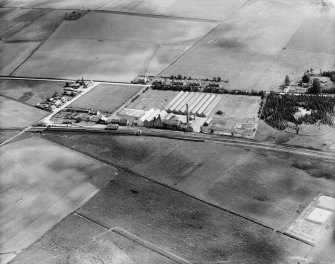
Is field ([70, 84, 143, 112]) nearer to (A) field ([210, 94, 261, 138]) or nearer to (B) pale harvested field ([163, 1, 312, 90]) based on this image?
(B) pale harvested field ([163, 1, 312, 90])

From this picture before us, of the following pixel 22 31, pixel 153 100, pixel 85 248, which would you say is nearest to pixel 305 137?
pixel 153 100

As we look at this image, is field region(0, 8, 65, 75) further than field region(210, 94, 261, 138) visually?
Yes

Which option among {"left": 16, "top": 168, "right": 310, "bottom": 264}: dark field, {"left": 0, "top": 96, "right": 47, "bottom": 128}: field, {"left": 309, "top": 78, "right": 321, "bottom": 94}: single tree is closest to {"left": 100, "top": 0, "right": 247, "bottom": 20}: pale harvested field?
{"left": 309, "top": 78, "right": 321, "bottom": 94}: single tree

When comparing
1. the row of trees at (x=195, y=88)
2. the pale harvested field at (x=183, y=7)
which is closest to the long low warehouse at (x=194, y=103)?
the row of trees at (x=195, y=88)

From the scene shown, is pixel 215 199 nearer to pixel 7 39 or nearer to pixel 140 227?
pixel 140 227

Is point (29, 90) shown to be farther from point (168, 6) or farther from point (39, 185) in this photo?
point (168, 6)

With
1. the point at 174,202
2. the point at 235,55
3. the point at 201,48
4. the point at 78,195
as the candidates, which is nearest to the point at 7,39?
the point at 201,48

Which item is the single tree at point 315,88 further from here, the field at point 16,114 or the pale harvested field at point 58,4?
the pale harvested field at point 58,4
